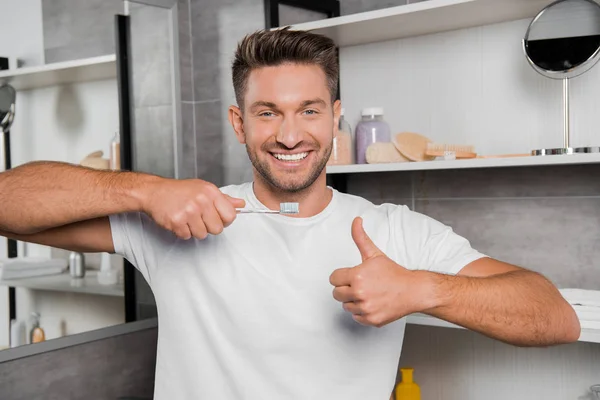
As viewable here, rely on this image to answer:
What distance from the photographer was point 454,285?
1133 millimetres

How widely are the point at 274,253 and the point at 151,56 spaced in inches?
45.3

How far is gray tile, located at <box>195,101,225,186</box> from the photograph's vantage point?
7.64 ft

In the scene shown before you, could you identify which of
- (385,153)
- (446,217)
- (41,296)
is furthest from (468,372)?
(41,296)

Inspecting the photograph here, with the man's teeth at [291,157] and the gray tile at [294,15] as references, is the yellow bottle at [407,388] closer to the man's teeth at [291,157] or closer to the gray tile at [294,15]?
the man's teeth at [291,157]

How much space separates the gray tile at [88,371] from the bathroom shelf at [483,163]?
844 millimetres

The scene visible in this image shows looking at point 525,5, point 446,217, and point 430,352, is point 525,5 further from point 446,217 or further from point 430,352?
point 430,352

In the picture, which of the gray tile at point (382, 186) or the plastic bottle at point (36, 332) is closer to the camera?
the plastic bottle at point (36, 332)

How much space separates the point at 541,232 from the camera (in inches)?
73.2

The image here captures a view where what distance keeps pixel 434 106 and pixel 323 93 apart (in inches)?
27.0

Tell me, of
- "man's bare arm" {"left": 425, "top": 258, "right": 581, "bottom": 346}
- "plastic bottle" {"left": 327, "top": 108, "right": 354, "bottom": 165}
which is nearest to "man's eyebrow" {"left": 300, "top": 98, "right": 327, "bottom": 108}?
"man's bare arm" {"left": 425, "top": 258, "right": 581, "bottom": 346}

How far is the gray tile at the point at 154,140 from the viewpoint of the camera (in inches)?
88.7

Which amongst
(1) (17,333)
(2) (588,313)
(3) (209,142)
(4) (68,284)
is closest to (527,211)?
(2) (588,313)

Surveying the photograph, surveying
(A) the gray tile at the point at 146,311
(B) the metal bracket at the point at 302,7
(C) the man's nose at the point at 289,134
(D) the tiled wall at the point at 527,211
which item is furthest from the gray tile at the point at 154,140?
(C) the man's nose at the point at 289,134

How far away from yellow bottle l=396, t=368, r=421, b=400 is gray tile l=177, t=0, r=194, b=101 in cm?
115
